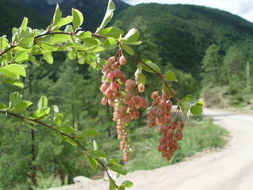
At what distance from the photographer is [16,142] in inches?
334

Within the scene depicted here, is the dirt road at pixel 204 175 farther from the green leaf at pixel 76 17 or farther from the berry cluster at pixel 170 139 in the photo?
the green leaf at pixel 76 17

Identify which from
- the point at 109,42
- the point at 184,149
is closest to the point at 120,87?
the point at 109,42

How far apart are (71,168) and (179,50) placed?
249 feet

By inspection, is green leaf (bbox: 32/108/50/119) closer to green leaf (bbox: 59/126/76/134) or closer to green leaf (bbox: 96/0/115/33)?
green leaf (bbox: 59/126/76/134)

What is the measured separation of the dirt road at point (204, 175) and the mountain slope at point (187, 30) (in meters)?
65.0

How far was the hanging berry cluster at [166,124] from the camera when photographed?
2.79 ft

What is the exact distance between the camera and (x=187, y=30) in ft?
291

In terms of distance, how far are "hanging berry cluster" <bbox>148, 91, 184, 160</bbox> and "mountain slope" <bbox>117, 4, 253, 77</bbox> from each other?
72.3 meters

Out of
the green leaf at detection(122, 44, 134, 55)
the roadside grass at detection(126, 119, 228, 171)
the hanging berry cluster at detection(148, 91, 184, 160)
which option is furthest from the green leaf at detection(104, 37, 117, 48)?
the roadside grass at detection(126, 119, 228, 171)

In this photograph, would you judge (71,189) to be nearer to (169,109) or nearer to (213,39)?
(169,109)

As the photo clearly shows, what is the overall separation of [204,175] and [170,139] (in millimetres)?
6424

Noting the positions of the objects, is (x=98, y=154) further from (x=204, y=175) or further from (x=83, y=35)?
(x=204, y=175)

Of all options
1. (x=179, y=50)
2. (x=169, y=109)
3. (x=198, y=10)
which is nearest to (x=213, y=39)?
(x=179, y=50)

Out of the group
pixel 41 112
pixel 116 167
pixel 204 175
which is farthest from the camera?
pixel 204 175
